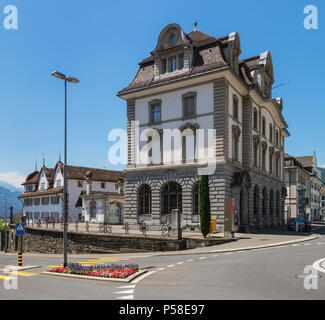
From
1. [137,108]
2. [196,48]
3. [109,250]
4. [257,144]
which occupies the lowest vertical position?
[109,250]

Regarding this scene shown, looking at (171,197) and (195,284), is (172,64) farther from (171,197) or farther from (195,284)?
(195,284)

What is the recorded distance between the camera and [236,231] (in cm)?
3191

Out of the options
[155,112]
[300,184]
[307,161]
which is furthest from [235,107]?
[307,161]

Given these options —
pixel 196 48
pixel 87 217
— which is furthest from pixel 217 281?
pixel 87 217

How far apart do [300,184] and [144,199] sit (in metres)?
45.8

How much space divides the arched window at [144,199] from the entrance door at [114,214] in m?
13.5

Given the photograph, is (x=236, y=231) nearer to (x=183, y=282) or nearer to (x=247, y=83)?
(x=247, y=83)

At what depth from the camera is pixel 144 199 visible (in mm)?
34531

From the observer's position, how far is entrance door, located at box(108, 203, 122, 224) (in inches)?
1855

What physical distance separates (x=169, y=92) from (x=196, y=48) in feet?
16.3

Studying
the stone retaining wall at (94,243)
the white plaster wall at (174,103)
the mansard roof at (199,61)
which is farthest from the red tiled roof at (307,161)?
the stone retaining wall at (94,243)

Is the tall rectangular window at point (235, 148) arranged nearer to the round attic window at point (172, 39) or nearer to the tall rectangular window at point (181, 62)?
the tall rectangular window at point (181, 62)

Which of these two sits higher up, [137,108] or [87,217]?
[137,108]
